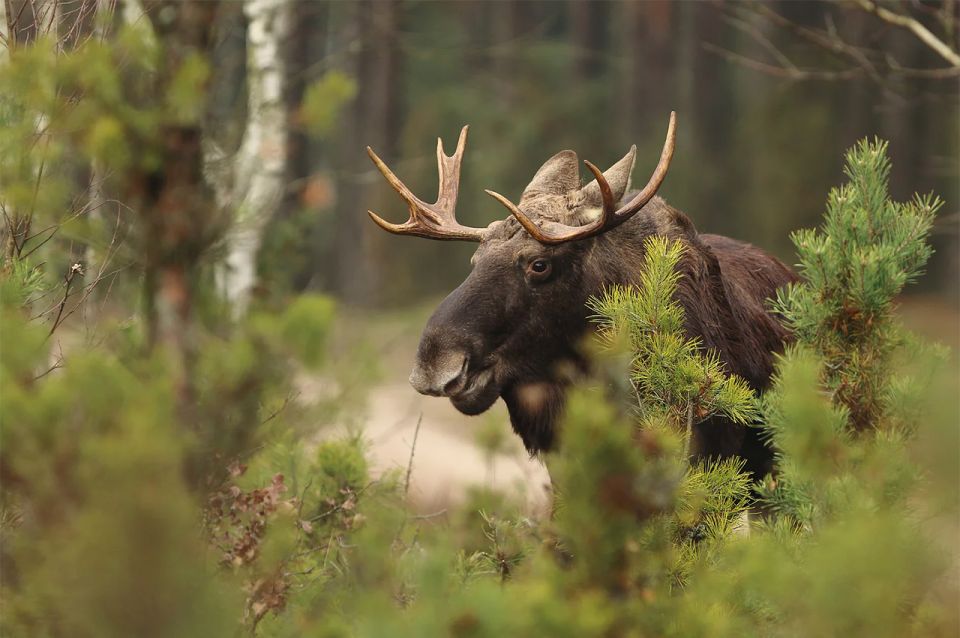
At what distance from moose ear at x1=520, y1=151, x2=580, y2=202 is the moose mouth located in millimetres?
1003

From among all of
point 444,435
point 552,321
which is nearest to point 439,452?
point 444,435

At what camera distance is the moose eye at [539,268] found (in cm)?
551

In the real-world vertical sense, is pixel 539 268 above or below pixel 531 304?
above

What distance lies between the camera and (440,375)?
5.25 m

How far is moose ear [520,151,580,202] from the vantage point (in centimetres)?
594

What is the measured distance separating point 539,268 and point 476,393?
0.64 metres

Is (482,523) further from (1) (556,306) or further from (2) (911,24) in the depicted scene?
(2) (911,24)

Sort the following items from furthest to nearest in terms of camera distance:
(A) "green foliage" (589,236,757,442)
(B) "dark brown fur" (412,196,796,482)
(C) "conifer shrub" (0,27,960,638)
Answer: (B) "dark brown fur" (412,196,796,482) → (A) "green foliage" (589,236,757,442) → (C) "conifer shrub" (0,27,960,638)

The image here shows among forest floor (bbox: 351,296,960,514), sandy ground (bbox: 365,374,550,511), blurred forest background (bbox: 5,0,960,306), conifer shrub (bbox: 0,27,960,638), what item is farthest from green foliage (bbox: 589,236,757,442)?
blurred forest background (bbox: 5,0,960,306)

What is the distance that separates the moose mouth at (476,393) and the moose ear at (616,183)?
99 centimetres

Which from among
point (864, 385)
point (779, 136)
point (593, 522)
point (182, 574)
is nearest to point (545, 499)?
point (864, 385)

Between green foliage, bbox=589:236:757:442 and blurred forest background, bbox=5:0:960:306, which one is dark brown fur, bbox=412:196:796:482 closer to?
green foliage, bbox=589:236:757:442

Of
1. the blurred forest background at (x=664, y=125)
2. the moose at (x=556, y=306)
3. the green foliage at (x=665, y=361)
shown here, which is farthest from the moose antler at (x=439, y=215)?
the blurred forest background at (x=664, y=125)

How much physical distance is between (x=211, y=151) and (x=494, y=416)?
3.57 meters
